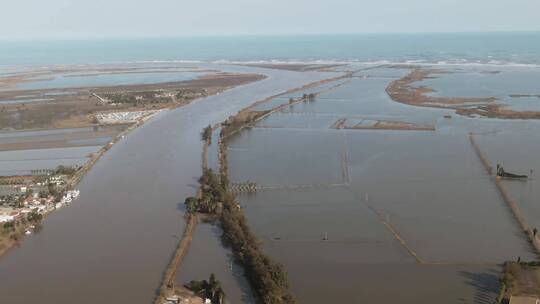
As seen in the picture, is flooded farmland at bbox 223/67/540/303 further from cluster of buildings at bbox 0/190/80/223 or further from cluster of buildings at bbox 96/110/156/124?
cluster of buildings at bbox 96/110/156/124

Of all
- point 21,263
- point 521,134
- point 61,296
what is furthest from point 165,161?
point 521,134

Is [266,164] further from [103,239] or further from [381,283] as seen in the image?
[381,283]

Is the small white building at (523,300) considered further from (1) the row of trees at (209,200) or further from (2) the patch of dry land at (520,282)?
(1) the row of trees at (209,200)

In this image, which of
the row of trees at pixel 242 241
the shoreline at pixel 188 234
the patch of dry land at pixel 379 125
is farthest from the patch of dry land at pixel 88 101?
the row of trees at pixel 242 241

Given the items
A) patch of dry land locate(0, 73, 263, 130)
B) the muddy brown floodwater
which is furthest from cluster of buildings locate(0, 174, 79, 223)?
patch of dry land locate(0, 73, 263, 130)

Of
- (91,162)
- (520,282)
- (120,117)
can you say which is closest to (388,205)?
(520,282)

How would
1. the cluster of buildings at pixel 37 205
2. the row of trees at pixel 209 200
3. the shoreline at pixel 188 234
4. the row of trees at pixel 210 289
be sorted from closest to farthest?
the row of trees at pixel 210 289 < the shoreline at pixel 188 234 < the row of trees at pixel 209 200 < the cluster of buildings at pixel 37 205
